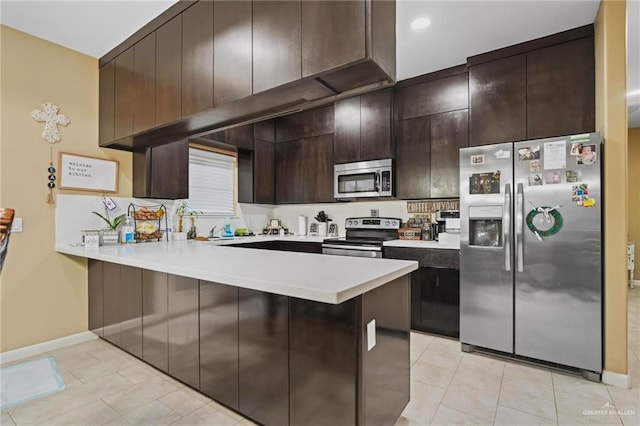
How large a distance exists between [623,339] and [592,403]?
541 mm

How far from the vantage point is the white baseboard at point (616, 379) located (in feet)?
7.24

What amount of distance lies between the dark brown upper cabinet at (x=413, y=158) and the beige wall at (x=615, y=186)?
149 centimetres

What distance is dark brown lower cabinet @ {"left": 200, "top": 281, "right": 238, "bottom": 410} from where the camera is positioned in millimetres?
1778

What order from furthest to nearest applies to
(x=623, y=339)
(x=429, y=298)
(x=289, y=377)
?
1. (x=429, y=298)
2. (x=623, y=339)
3. (x=289, y=377)

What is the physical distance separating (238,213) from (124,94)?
6.95 feet

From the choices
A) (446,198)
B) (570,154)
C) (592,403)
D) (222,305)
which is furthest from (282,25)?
(592,403)

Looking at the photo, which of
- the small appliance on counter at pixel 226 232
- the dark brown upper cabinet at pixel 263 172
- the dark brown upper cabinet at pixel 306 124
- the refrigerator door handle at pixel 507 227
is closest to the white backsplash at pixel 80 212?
the small appliance on counter at pixel 226 232

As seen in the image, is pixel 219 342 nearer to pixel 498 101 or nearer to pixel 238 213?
pixel 238 213

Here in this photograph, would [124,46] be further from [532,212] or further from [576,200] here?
[576,200]

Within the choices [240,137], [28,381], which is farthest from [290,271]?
[240,137]

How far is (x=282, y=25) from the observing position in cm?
170

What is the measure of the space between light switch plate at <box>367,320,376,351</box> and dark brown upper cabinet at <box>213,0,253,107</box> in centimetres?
141

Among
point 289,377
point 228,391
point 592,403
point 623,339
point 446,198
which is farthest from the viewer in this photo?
point 446,198

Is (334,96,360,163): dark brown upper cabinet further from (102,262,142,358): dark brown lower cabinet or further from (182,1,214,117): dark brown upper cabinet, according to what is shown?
(102,262,142,358): dark brown lower cabinet
